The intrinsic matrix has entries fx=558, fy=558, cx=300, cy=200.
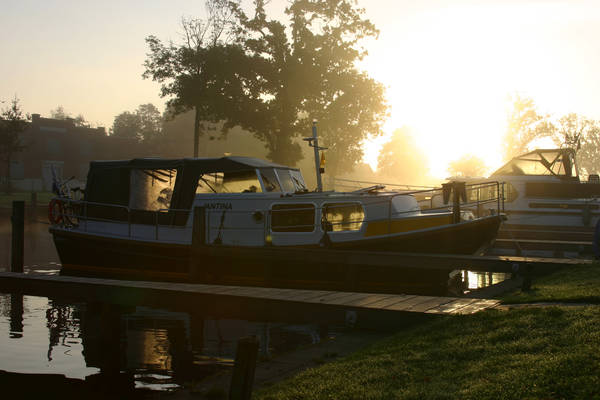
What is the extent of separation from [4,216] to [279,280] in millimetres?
32692

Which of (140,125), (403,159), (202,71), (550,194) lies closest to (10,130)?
(202,71)

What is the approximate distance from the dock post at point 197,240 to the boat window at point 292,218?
1.81m

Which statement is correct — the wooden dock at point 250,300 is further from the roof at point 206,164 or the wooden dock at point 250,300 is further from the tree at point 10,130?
the tree at point 10,130

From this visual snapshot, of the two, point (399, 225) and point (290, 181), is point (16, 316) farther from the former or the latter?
point (399, 225)

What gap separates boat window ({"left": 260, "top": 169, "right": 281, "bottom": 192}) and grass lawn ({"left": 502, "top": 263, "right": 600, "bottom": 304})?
6.88m

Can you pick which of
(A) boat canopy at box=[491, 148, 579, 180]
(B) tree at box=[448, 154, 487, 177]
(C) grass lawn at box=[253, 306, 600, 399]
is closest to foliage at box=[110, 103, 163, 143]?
(B) tree at box=[448, 154, 487, 177]

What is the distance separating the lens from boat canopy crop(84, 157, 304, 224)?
601 inches

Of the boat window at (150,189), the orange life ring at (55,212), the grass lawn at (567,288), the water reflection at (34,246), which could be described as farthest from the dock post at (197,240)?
the grass lawn at (567,288)

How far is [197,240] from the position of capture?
14.2 m

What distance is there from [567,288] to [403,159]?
11286cm

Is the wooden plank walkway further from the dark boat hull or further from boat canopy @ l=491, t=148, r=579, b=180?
boat canopy @ l=491, t=148, r=579, b=180

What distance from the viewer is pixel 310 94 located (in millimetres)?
43125

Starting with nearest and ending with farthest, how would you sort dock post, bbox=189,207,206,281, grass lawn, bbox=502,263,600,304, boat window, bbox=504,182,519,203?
grass lawn, bbox=502,263,600,304 → dock post, bbox=189,207,206,281 → boat window, bbox=504,182,519,203

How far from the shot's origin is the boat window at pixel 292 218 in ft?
47.4
